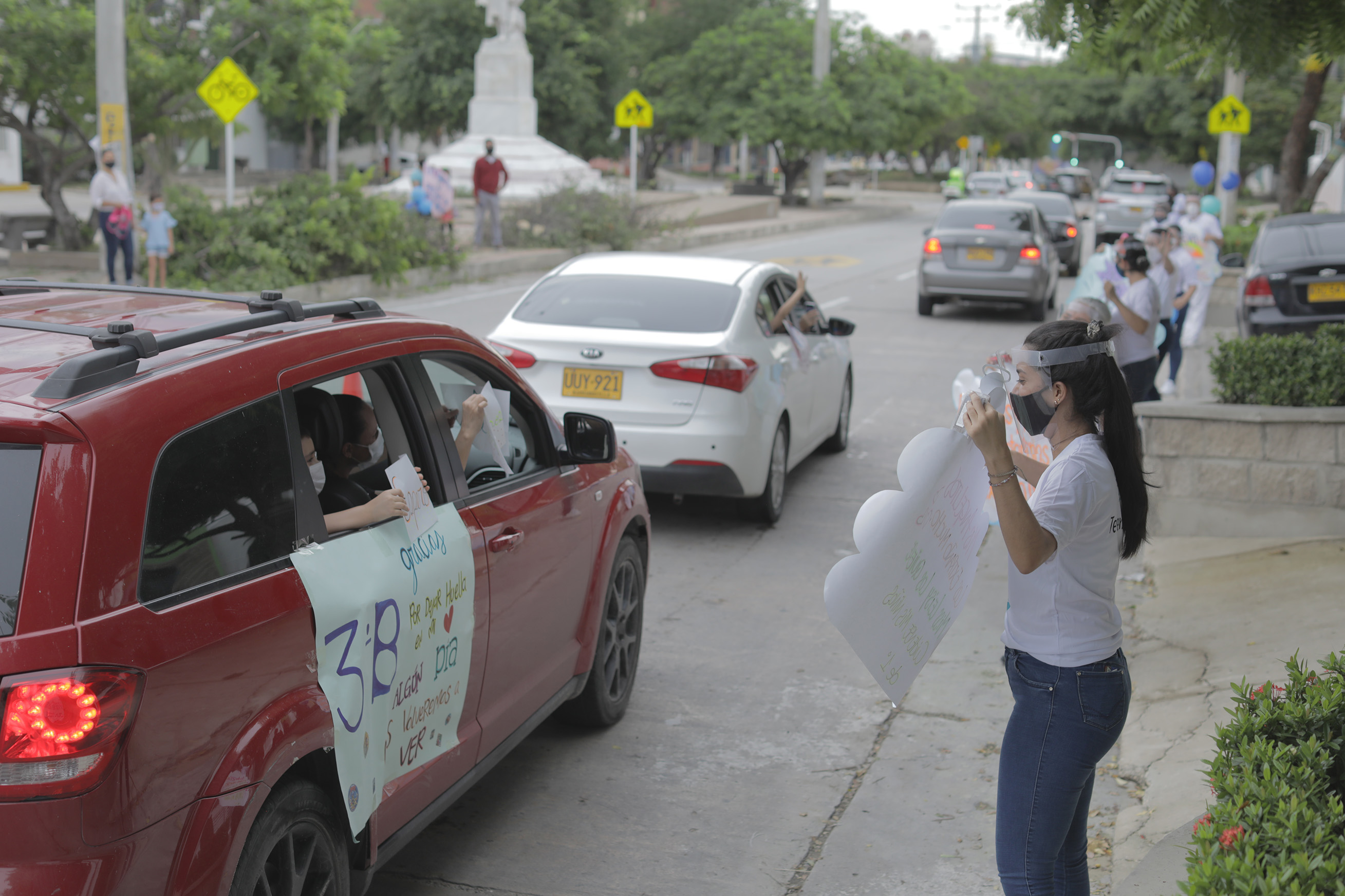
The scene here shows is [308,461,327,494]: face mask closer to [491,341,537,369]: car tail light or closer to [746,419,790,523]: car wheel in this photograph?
[491,341,537,369]: car tail light

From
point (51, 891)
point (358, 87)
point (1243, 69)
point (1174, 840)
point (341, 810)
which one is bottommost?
point (1174, 840)

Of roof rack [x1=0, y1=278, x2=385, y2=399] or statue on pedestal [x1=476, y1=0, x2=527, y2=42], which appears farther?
statue on pedestal [x1=476, y1=0, x2=527, y2=42]

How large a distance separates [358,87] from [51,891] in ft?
189

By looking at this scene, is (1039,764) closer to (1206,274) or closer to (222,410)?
(222,410)

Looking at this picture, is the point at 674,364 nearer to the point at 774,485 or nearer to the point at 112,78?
the point at 774,485

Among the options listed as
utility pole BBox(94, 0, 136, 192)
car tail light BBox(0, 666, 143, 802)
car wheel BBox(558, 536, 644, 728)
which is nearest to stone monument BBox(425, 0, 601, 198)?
utility pole BBox(94, 0, 136, 192)

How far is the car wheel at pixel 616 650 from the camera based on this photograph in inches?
207

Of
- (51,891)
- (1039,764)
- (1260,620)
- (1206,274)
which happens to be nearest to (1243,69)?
(1260,620)

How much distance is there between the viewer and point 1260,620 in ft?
21.1

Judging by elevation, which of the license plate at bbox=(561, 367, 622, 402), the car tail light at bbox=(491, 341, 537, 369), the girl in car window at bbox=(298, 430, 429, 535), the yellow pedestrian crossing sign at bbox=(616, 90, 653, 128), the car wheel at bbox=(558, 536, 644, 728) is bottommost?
the car wheel at bbox=(558, 536, 644, 728)

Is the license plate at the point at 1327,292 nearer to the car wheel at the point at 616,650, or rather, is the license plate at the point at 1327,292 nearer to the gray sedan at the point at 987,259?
the gray sedan at the point at 987,259

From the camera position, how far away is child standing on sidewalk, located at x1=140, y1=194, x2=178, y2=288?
690 inches

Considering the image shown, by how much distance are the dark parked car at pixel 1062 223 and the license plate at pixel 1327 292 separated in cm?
1280

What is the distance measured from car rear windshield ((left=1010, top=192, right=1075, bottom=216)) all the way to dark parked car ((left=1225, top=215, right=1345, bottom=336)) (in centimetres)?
1303
